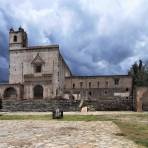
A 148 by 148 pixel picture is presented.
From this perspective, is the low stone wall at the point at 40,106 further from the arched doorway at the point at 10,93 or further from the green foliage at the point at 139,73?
the green foliage at the point at 139,73

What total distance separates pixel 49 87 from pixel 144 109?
87.9 feet

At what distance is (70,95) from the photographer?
6875 centimetres

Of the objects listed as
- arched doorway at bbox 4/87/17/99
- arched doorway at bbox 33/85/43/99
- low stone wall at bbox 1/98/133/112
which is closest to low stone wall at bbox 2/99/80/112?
Answer: low stone wall at bbox 1/98/133/112

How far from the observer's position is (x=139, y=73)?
8394 centimetres

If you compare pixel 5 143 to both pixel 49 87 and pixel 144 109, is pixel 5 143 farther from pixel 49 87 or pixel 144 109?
pixel 49 87

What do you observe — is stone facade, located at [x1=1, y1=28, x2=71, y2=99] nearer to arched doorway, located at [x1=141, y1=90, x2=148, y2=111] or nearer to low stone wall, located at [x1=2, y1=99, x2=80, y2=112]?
low stone wall, located at [x1=2, y1=99, x2=80, y2=112]

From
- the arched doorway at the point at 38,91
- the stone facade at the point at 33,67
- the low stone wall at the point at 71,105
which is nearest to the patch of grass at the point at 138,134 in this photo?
the low stone wall at the point at 71,105

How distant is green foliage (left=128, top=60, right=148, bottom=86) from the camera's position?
259 ft

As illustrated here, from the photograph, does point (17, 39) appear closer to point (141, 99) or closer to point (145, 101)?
point (141, 99)

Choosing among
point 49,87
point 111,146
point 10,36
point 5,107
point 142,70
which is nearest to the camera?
point 111,146

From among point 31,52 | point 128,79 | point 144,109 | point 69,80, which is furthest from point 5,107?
point 128,79

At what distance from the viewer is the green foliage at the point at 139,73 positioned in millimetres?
78956

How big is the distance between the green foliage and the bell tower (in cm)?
2955

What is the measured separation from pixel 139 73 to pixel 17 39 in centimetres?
3552
